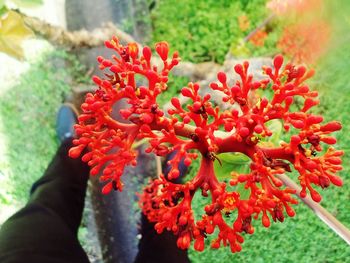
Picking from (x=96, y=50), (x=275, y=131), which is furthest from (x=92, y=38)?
(x=275, y=131)

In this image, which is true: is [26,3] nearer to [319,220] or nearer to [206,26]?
[206,26]

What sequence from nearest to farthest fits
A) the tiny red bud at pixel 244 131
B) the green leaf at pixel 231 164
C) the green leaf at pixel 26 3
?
the tiny red bud at pixel 244 131, the green leaf at pixel 231 164, the green leaf at pixel 26 3

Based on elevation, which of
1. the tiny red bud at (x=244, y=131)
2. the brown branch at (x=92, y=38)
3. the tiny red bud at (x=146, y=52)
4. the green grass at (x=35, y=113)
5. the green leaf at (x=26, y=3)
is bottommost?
the green grass at (x=35, y=113)

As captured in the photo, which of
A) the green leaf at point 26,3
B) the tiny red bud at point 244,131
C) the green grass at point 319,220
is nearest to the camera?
the tiny red bud at point 244,131

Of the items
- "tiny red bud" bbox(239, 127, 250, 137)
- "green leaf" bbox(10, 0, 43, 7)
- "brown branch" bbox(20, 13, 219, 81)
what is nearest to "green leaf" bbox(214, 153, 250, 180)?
"tiny red bud" bbox(239, 127, 250, 137)

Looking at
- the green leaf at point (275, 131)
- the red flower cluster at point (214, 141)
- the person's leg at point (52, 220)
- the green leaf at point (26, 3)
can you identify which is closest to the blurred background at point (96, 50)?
the person's leg at point (52, 220)

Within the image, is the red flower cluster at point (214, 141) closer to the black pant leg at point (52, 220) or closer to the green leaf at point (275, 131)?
Answer: the green leaf at point (275, 131)

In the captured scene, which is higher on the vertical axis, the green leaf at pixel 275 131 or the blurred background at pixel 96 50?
the green leaf at pixel 275 131
